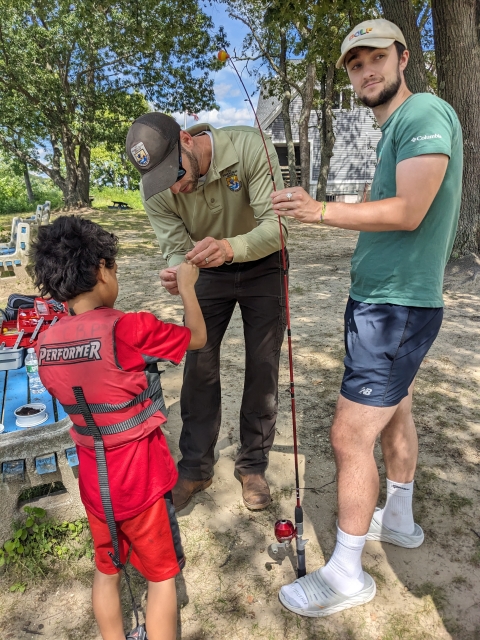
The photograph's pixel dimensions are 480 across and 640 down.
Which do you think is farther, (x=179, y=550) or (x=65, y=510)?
(x=65, y=510)

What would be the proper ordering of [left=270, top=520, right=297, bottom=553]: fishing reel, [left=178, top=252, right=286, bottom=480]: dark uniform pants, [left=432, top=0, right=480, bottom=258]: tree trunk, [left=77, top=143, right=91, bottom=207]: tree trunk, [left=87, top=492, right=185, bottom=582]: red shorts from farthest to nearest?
[left=77, top=143, right=91, bottom=207]: tree trunk → [left=432, top=0, right=480, bottom=258]: tree trunk → [left=178, top=252, right=286, bottom=480]: dark uniform pants → [left=270, top=520, right=297, bottom=553]: fishing reel → [left=87, top=492, right=185, bottom=582]: red shorts

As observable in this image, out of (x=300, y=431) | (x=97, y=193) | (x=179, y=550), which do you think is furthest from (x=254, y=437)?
(x=97, y=193)

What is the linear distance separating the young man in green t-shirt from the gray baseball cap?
58cm

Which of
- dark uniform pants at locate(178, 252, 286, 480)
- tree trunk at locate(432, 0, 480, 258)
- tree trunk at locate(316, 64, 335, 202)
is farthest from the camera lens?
tree trunk at locate(316, 64, 335, 202)

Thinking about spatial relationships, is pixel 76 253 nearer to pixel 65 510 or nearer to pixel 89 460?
pixel 89 460

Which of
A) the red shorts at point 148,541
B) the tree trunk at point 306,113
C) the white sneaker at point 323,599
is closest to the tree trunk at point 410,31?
the white sneaker at point 323,599

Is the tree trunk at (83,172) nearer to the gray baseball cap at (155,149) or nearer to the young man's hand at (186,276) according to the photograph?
the gray baseball cap at (155,149)

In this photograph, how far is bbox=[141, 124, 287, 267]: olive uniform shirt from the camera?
2479 mm

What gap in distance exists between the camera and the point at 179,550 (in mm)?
1965

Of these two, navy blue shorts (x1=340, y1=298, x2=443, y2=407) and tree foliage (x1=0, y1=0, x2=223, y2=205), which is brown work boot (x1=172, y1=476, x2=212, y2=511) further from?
tree foliage (x1=0, y1=0, x2=223, y2=205)

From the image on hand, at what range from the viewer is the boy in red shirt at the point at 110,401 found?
1702 millimetres

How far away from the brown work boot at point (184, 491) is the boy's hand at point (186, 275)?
143cm

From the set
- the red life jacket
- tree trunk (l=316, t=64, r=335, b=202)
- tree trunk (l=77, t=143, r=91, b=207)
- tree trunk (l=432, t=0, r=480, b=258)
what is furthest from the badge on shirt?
tree trunk (l=77, t=143, r=91, b=207)

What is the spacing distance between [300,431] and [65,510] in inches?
67.7
